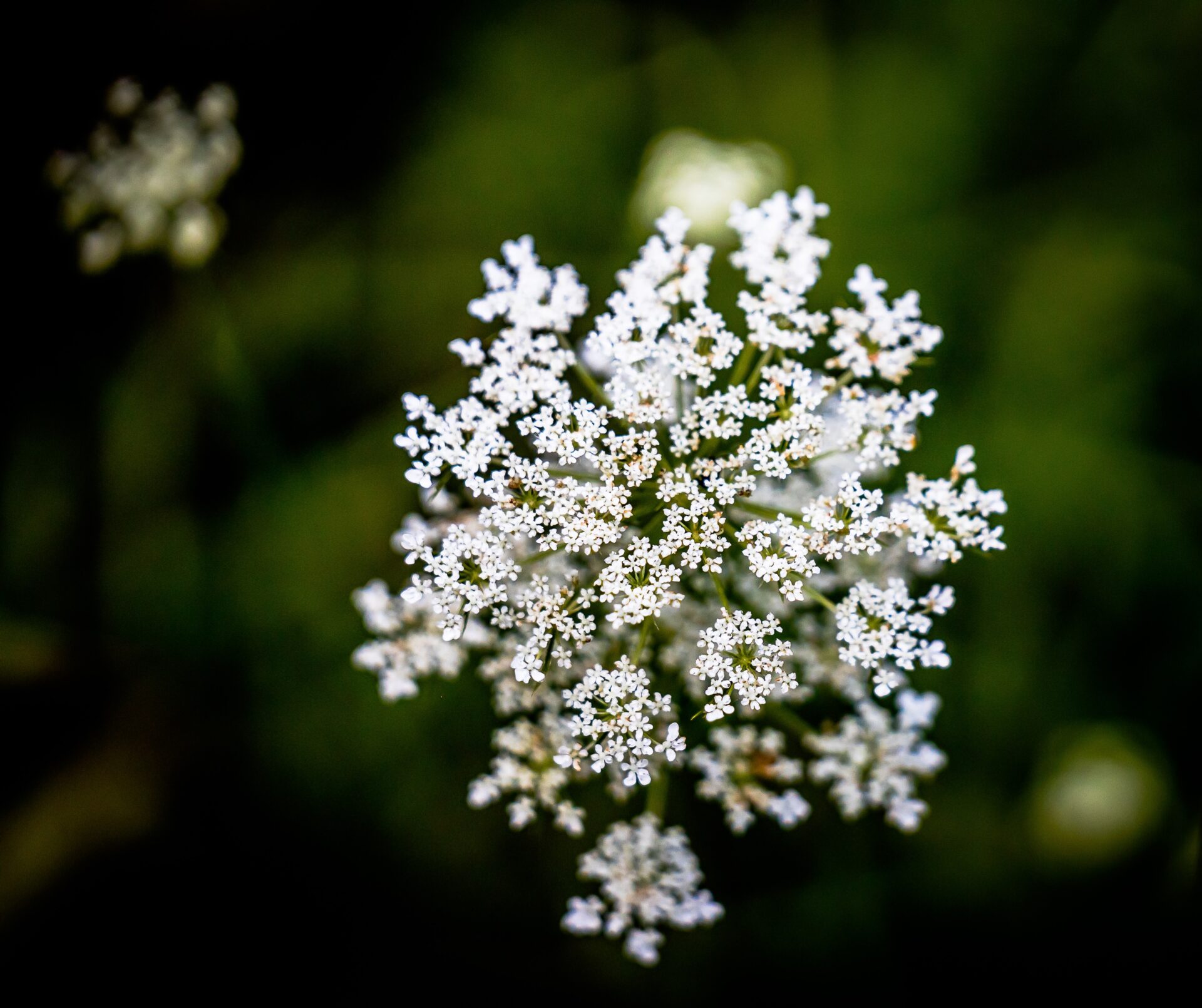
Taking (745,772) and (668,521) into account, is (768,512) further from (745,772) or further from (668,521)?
(745,772)

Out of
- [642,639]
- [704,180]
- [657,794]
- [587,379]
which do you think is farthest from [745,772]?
[704,180]

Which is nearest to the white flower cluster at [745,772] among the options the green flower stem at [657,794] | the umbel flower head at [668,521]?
the umbel flower head at [668,521]

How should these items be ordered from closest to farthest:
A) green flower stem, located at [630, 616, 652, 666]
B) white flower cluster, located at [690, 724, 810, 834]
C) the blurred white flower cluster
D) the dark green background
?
green flower stem, located at [630, 616, 652, 666] → white flower cluster, located at [690, 724, 810, 834] → the dark green background → the blurred white flower cluster

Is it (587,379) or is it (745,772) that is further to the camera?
(745,772)

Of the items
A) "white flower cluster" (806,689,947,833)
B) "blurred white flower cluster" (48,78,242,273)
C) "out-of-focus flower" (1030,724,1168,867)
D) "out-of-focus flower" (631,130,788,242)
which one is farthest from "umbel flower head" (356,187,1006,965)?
"blurred white flower cluster" (48,78,242,273)

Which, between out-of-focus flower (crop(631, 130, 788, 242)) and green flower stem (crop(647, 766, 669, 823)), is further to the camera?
out-of-focus flower (crop(631, 130, 788, 242))

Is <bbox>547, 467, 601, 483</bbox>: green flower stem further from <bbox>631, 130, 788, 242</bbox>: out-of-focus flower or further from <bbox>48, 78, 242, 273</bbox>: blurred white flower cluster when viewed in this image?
<bbox>48, 78, 242, 273</bbox>: blurred white flower cluster
